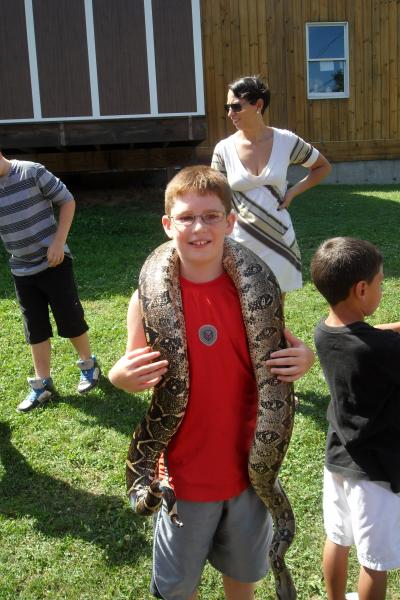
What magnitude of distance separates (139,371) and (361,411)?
3.17ft

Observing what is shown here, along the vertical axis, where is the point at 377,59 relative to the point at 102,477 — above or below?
above

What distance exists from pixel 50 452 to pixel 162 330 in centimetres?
253

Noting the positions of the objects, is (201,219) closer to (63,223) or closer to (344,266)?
(344,266)

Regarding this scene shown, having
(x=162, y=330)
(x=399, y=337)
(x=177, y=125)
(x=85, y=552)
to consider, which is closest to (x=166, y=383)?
(x=162, y=330)

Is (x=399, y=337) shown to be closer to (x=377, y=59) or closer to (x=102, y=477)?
(x=102, y=477)

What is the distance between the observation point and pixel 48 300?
511 centimetres

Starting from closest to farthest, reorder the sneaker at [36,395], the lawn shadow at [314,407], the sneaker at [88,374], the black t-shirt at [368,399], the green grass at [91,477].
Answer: the black t-shirt at [368,399], the green grass at [91,477], the lawn shadow at [314,407], the sneaker at [36,395], the sneaker at [88,374]

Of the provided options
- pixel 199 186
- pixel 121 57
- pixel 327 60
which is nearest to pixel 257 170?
pixel 199 186

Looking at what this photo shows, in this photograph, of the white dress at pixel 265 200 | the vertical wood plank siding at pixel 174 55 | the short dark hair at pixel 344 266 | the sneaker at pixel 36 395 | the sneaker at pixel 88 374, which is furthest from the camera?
the vertical wood plank siding at pixel 174 55

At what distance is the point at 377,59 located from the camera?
55.2 ft

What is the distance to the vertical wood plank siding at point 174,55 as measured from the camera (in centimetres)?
1226

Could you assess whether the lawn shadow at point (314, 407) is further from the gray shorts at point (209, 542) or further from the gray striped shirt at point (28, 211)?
the gray striped shirt at point (28, 211)

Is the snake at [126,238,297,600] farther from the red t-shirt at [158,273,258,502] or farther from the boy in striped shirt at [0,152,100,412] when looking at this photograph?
the boy in striped shirt at [0,152,100,412]

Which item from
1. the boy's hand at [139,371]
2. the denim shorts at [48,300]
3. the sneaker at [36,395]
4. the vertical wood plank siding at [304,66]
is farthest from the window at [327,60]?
the boy's hand at [139,371]
